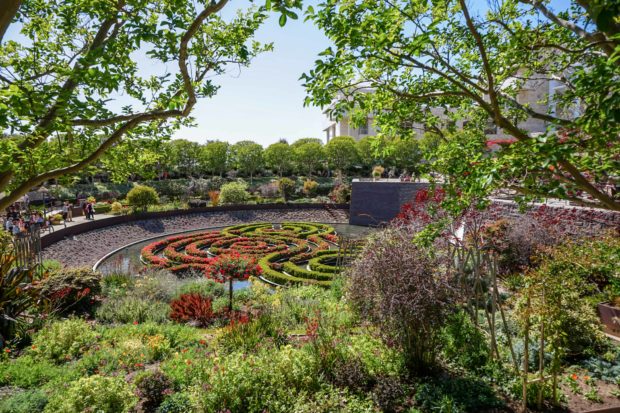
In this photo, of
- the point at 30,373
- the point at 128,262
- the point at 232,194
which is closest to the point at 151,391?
the point at 30,373

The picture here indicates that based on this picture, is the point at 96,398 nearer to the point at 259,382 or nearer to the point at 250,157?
the point at 259,382

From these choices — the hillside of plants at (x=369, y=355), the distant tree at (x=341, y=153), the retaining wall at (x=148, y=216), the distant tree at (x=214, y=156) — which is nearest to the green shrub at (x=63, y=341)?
the hillside of plants at (x=369, y=355)

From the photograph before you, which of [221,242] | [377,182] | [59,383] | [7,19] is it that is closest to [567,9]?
[7,19]

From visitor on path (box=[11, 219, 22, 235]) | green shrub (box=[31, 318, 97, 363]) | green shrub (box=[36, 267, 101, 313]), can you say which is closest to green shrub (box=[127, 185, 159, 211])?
visitor on path (box=[11, 219, 22, 235])

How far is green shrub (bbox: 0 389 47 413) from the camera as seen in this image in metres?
4.55

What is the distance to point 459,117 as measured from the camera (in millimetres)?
7082

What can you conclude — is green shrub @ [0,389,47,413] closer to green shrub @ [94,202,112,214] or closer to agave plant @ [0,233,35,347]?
agave plant @ [0,233,35,347]

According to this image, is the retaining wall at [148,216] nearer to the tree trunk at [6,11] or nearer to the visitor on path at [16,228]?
the visitor on path at [16,228]

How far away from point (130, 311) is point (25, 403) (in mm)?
4502

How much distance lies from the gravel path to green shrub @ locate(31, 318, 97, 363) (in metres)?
9.65

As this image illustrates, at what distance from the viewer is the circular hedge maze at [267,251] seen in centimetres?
1378

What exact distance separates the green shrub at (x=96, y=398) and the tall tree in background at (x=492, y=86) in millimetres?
4236

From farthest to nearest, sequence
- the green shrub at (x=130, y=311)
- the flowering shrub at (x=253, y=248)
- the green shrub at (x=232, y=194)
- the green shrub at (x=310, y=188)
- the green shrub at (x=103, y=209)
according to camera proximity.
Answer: the green shrub at (x=310, y=188)
the green shrub at (x=232, y=194)
the green shrub at (x=103, y=209)
the flowering shrub at (x=253, y=248)
the green shrub at (x=130, y=311)

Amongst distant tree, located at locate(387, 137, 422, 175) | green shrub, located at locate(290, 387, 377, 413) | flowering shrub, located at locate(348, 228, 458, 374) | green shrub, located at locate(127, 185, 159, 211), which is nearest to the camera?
green shrub, located at locate(290, 387, 377, 413)
